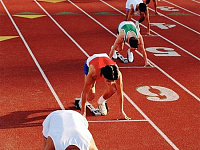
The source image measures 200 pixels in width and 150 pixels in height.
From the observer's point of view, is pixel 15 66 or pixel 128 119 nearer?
pixel 128 119

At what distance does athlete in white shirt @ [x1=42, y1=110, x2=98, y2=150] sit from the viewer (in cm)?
558

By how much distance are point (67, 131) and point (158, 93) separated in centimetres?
604

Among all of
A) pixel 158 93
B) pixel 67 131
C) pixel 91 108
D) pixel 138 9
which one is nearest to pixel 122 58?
pixel 158 93

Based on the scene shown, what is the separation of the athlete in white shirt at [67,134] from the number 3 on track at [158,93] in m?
5.35

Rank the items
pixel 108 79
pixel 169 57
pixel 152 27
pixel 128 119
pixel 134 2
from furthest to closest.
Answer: pixel 152 27
pixel 134 2
pixel 169 57
pixel 128 119
pixel 108 79

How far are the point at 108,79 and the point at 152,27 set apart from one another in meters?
10.1

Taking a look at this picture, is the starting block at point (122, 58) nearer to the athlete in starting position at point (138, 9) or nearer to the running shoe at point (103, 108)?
the athlete in starting position at point (138, 9)

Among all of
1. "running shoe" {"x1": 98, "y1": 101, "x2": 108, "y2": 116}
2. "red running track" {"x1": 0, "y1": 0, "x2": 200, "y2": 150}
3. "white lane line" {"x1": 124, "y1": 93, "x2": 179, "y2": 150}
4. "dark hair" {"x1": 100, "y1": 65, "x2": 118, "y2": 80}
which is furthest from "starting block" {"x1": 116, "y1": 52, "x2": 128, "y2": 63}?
"dark hair" {"x1": 100, "y1": 65, "x2": 118, "y2": 80}

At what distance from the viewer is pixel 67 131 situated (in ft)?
18.6

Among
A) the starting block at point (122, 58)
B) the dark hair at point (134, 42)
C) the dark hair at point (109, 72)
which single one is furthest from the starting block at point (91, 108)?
the starting block at point (122, 58)

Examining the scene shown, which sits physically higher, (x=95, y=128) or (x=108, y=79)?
(x=108, y=79)

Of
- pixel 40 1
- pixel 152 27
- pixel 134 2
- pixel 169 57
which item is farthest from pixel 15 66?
pixel 40 1

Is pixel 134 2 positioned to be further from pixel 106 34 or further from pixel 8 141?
pixel 8 141

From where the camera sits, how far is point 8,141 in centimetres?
872
